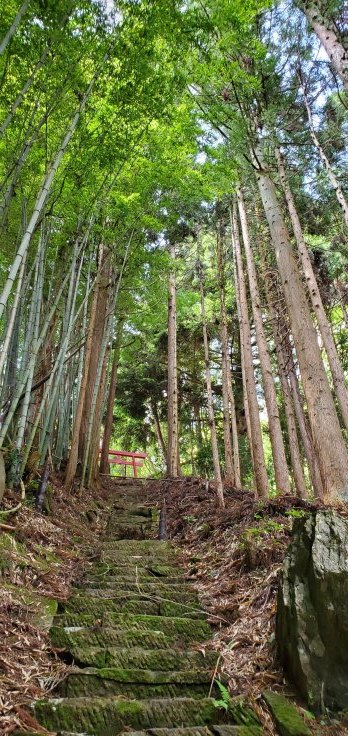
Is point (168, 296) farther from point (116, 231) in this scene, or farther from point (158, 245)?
point (116, 231)

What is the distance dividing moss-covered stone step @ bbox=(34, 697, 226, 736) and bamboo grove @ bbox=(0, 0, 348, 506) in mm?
2358

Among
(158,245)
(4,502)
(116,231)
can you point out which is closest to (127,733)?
(4,502)

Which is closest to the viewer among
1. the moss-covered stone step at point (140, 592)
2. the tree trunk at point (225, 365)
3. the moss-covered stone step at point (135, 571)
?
the moss-covered stone step at point (140, 592)

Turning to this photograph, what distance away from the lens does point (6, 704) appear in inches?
73.8

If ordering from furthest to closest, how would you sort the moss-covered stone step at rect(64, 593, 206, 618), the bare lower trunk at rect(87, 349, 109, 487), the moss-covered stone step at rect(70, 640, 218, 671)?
the bare lower trunk at rect(87, 349, 109, 487)
the moss-covered stone step at rect(64, 593, 206, 618)
the moss-covered stone step at rect(70, 640, 218, 671)

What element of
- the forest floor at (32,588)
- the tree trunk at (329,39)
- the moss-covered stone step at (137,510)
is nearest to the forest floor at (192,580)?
the forest floor at (32,588)

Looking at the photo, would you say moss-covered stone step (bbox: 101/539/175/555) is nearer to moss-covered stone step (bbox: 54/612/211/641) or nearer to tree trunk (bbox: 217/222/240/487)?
moss-covered stone step (bbox: 54/612/211/641)

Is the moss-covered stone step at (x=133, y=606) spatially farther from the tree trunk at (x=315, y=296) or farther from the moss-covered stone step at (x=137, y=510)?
the tree trunk at (x=315, y=296)

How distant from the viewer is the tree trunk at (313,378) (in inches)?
173

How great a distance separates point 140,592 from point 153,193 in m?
6.36

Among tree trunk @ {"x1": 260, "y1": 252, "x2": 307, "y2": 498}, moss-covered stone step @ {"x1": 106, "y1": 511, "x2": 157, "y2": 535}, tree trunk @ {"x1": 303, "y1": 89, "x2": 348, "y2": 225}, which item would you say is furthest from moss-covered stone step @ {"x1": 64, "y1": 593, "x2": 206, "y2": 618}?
tree trunk @ {"x1": 303, "y1": 89, "x2": 348, "y2": 225}

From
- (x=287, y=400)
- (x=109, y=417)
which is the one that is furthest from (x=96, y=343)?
(x=287, y=400)

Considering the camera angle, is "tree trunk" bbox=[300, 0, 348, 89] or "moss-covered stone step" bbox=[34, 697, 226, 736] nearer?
"moss-covered stone step" bbox=[34, 697, 226, 736]

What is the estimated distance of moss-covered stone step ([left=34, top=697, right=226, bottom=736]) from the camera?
1898mm
